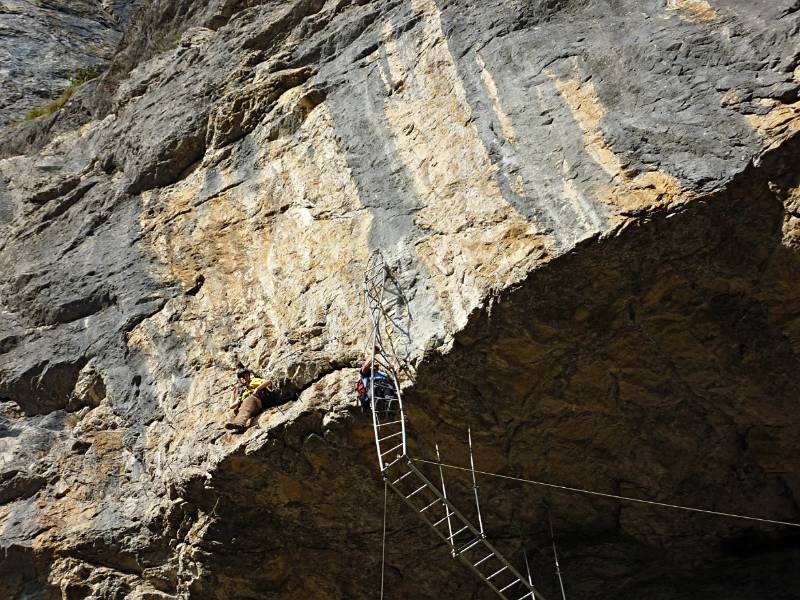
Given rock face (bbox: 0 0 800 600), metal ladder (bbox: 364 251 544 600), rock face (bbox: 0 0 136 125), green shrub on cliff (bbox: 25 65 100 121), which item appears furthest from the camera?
rock face (bbox: 0 0 136 125)

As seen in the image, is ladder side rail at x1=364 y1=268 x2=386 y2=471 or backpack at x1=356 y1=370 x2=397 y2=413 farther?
backpack at x1=356 y1=370 x2=397 y2=413

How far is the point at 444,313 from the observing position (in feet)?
29.5

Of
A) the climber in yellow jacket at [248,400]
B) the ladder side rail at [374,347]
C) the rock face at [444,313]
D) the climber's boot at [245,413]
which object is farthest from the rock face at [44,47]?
the ladder side rail at [374,347]

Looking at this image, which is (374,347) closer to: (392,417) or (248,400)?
(392,417)

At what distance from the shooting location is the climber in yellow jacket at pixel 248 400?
9.89 m

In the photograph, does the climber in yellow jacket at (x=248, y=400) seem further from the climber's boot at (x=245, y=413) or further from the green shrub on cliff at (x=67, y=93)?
the green shrub on cliff at (x=67, y=93)

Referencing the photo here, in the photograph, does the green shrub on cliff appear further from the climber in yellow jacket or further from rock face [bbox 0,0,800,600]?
the climber in yellow jacket

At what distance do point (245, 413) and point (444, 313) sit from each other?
258 centimetres

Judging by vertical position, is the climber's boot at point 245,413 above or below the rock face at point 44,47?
below

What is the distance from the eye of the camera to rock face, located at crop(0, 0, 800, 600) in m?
8.47

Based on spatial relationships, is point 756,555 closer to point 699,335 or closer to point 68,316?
point 699,335

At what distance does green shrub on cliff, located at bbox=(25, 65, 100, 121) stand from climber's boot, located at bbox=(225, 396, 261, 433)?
37.4 feet

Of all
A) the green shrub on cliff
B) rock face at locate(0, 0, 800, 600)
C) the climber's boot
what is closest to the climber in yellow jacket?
the climber's boot

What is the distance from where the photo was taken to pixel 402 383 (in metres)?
9.11
